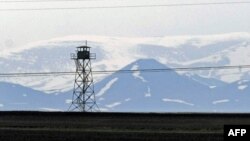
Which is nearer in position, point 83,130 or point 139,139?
point 139,139

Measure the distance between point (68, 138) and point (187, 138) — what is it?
258 inches

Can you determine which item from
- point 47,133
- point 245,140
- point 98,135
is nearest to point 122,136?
point 98,135

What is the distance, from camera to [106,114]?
61.5 m

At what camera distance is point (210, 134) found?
36.6 meters

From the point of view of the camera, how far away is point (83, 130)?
4038cm

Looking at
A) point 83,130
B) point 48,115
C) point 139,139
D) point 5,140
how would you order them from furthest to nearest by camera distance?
point 48,115 → point 83,130 → point 139,139 → point 5,140

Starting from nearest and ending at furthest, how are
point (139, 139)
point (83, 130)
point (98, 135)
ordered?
1. point (139, 139)
2. point (98, 135)
3. point (83, 130)

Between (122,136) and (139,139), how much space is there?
187cm

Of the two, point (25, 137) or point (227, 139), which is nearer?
point (227, 139)

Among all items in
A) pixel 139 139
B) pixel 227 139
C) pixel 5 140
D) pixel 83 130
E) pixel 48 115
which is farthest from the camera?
pixel 48 115

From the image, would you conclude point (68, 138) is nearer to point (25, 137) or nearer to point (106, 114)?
point (25, 137)

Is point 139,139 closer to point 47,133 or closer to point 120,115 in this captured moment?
point 47,133

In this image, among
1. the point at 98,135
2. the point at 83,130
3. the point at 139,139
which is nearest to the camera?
the point at 139,139

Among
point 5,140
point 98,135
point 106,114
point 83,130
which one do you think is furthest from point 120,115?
point 5,140
